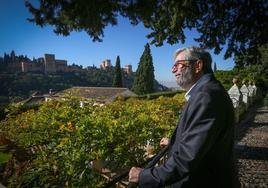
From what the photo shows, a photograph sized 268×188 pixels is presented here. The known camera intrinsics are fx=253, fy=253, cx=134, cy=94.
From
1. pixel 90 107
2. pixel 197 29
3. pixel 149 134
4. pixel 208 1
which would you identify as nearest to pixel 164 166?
pixel 149 134

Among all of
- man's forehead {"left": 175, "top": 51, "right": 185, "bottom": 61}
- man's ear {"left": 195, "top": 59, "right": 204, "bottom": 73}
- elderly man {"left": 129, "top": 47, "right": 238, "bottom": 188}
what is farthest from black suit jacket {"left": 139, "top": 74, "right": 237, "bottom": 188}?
man's forehead {"left": 175, "top": 51, "right": 185, "bottom": 61}

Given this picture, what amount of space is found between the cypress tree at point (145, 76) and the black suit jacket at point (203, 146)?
55054mm

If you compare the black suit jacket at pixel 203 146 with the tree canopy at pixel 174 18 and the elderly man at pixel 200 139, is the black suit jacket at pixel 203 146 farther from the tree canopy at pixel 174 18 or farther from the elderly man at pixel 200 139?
the tree canopy at pixel 174 18

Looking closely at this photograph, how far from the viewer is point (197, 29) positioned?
6824mm

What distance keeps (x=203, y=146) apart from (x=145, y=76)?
184 feet

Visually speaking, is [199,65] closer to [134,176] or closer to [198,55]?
[198,55]

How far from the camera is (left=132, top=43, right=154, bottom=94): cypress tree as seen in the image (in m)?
57.3

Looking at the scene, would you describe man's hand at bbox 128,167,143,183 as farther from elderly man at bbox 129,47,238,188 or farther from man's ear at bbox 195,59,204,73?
man's ear at bbox 195,59,204,73

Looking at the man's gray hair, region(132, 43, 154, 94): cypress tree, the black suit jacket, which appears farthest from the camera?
region(132, 43, 154, 94): cypress tree

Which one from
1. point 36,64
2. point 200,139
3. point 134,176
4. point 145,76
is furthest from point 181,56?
point 36,64

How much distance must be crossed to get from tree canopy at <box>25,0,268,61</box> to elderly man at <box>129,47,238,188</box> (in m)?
2.72

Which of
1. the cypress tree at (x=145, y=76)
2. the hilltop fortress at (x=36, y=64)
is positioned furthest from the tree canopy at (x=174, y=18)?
the hilltop fortress at (x=36, y=64)

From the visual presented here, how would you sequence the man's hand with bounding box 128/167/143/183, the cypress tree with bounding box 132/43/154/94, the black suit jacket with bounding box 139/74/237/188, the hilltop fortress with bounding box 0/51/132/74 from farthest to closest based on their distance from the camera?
1. the hilltop fortress with bounding box 0/51/132/74
2. the cypress tree with bounding box 132/43/154/94
3. the man's hand with bounding box 128/167/143/183
4. the black suit jacket with bounding box 139/74/237/188

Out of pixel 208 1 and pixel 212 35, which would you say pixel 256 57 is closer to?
pixel 212 35
